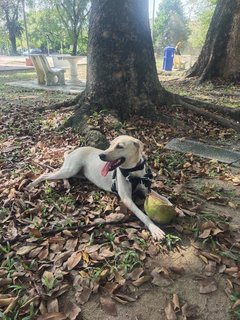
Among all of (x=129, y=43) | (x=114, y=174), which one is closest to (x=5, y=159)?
(x=114, y=174)

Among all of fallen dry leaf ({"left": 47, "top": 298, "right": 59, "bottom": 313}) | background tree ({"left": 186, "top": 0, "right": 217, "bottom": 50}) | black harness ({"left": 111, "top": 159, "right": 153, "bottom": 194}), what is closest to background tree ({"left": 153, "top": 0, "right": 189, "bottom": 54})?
background tree ({"left": 186, "top": 0, "right": 217, "bottom": 50})

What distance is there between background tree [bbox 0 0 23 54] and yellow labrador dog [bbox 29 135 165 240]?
49.8 meters

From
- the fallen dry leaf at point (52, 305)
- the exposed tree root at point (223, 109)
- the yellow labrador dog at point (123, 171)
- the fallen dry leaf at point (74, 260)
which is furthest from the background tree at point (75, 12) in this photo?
the fallen dry leaf at point (52, 305)

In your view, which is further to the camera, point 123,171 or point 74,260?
point 123,171

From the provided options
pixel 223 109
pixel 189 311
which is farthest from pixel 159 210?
pixel 223 109

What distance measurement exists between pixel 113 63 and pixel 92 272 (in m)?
4.03

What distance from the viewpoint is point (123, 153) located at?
2.96 metres

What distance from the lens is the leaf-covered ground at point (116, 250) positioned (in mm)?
→ 2113

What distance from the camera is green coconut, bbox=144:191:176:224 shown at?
279 centimetres

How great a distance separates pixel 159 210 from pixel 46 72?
1067 cm

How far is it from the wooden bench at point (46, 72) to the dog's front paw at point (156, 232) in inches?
414

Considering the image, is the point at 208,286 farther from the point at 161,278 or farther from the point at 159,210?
the point at 159,210

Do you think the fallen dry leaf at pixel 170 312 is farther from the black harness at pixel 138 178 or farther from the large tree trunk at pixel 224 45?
the large tree trunk at pixel 224 45

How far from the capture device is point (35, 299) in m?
2.15
